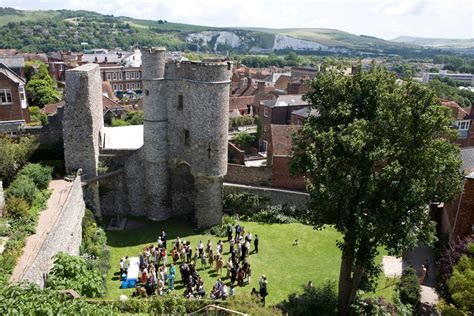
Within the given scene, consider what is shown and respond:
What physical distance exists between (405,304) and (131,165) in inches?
741

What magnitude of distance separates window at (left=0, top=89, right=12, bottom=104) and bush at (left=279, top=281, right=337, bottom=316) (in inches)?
1137

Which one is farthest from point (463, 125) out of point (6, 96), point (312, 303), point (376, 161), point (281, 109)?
point (6, 96)

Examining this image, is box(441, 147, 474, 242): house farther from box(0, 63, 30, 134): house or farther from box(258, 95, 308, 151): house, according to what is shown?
box(0, 63, 30, 134): house

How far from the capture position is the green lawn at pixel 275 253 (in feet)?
69.1

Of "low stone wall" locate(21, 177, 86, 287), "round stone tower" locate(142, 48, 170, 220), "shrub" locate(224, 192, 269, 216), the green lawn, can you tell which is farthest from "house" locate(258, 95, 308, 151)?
"low stone wall" locate(21, 177, 86, 287)

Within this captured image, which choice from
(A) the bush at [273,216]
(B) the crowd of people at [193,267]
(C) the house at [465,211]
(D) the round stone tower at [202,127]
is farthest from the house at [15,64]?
(C) the house at [465,211]

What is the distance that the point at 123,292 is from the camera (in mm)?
19703

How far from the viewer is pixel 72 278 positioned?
16.7 meters

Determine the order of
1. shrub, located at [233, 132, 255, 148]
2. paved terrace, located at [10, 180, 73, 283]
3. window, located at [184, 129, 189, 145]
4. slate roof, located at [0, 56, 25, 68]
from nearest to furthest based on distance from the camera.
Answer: paved terrace, located at [10, 180, 73, 283] → window, located at [184, 129, 189, 145] → shrub, located at [233, 132, 255, 148] → slate roof, located at [0, 56, 25, 68]

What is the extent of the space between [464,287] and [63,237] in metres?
17.3

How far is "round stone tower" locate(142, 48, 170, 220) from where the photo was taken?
1030 inches

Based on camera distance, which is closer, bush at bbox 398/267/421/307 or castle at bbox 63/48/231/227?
bush at bbox 398/267/421/307

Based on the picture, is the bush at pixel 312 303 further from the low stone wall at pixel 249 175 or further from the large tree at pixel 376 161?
the low stone wall at pixel 249 175

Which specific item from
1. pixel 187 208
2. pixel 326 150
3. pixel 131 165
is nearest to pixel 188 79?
pixel 131 165
